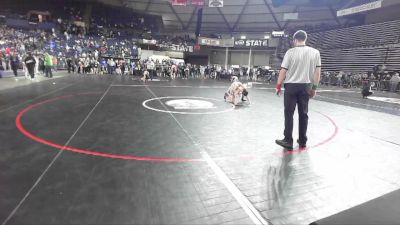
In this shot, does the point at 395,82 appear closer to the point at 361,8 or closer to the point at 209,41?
the point at 361,8

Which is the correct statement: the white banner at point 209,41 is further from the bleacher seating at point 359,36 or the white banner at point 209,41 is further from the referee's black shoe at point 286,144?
the referee's black shoe at point 286,144

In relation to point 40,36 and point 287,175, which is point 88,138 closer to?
point 287,175

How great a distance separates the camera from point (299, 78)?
12.5 feet

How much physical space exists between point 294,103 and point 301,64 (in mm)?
568

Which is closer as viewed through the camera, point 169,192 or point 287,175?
point 169,192

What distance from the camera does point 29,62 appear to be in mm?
13148

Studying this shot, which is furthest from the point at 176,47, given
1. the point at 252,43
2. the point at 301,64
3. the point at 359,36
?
the point at 301,64

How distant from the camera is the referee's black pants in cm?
386

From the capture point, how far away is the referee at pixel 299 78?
3.82 m

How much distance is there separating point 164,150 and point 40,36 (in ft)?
86.2

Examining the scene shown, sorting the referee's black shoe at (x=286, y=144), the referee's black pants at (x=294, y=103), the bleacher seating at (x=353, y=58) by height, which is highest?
the bleacher seating at (x=353, y=58)

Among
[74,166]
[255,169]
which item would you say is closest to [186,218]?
[255,169]

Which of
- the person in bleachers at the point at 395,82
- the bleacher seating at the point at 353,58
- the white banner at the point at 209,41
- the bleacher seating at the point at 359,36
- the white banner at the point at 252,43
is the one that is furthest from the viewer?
the white banner at the point at 209,41

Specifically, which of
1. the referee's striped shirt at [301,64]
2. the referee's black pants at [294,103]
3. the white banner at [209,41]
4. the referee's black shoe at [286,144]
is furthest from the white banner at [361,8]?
the referee's black shoe at [286,144]
